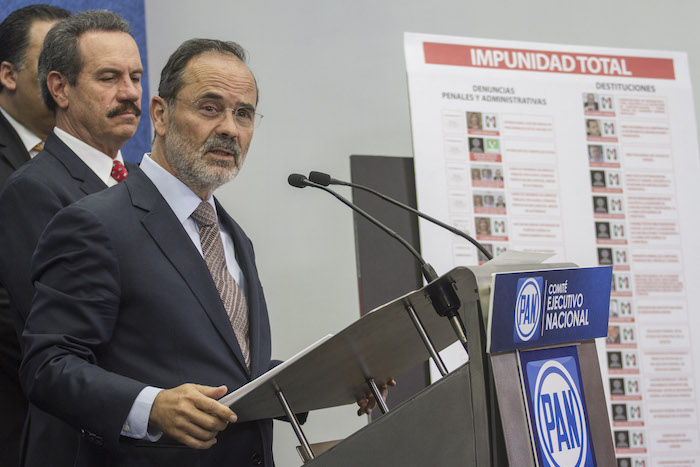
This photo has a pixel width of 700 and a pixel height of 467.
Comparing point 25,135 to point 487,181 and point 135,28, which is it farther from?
A: point 487,181

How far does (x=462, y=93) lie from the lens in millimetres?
3068

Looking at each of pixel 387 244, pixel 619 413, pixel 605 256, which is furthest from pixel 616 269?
pixel 387 244

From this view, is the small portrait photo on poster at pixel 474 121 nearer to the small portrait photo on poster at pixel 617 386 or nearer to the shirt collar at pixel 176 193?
the small portrait photo on poster at pixel 617 386

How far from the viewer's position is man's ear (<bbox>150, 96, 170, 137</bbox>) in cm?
185

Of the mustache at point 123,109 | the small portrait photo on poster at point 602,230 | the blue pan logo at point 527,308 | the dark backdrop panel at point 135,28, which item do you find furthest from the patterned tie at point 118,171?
the small portrait photo on poster at point 602,230

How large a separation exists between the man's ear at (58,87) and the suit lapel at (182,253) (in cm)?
55

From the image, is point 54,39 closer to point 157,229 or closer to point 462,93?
point 157,229

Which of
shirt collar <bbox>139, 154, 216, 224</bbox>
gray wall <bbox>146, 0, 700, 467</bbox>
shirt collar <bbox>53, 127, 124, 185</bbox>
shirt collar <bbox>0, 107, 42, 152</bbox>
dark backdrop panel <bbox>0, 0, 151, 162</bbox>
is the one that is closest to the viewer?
shirt collar <bbox>139, 154, 216, 224</bbox>

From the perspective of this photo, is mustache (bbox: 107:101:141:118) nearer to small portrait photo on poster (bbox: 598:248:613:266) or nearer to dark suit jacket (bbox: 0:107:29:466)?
dark suit jacket (bbox: 0:107:29:466)

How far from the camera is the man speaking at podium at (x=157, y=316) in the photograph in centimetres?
133

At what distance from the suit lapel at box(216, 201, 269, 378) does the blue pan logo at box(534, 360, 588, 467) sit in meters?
0.61

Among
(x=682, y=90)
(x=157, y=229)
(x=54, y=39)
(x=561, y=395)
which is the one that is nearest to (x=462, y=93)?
(x=682, y=90)

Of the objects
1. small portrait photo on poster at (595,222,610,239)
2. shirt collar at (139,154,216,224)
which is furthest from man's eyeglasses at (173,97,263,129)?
small portrait photo on poster at (595,222,610,239)

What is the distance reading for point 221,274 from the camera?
1.68 metres
